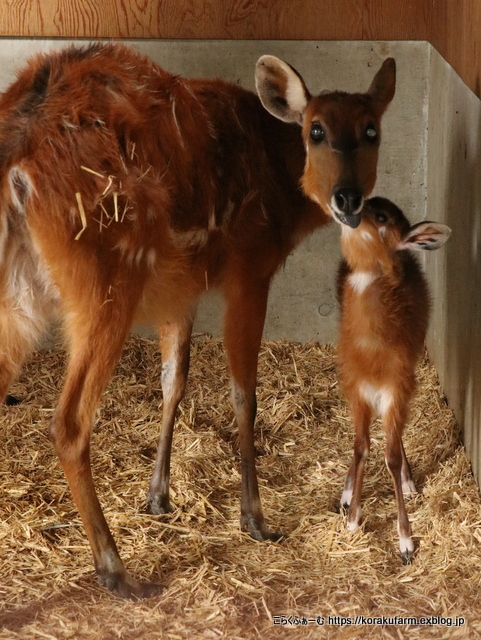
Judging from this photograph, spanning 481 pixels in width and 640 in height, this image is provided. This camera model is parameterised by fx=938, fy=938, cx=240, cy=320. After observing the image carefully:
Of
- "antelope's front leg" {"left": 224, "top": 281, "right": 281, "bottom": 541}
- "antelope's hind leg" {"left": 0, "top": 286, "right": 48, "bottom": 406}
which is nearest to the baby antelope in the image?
"antelope's front leg" {"left": 224, "top": 281, "right": 281, "bottom": 541}

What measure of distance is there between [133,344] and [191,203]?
256cm

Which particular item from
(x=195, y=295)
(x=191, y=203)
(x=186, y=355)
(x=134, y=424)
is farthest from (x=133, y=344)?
(x=191, y=203)

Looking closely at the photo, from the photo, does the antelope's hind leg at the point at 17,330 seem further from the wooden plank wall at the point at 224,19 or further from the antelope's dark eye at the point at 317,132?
the wooden plank wall at the point at 224,19

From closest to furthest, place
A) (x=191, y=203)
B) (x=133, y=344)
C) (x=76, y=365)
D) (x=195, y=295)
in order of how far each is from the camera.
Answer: (x=76, y=365), (x=191, y=203), (x=195, y=295), (x=133, y=344)

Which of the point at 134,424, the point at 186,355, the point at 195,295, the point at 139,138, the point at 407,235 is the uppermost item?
the point at 139,138

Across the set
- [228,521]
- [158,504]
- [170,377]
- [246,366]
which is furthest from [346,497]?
[170,377]

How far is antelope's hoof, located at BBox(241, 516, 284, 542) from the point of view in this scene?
4391mm

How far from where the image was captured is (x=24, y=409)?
5727 millimetres

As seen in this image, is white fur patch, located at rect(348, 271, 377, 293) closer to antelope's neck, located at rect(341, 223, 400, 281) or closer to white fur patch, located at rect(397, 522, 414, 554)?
antelope's neck, located at rect(341, 223, 400, 281)

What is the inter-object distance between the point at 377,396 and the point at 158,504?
1.23 meters

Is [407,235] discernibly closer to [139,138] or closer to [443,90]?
[139,138]

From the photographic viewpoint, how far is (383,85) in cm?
459

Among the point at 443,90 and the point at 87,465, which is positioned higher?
the point at 443,90

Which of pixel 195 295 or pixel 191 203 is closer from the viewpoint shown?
pixel 191 203
